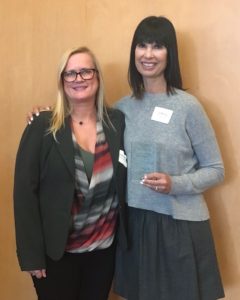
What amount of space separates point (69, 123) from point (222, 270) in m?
0.96

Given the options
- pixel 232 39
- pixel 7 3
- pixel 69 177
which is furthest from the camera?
pixel 7 3

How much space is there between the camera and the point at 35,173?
1.43 m

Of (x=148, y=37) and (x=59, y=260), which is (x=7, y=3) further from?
(x=59, y=260)

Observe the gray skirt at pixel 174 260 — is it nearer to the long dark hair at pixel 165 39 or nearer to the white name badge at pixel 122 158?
the white name badge at pixel 122 158

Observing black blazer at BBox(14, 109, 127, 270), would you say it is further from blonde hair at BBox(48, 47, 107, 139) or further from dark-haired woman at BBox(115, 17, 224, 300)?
dark-haired woman at BBox(115, 17, 224, 300)

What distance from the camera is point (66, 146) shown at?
4.68 feet

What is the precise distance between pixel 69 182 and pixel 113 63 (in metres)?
0.73

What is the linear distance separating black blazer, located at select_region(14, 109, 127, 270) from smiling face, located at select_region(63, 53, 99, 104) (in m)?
0.13

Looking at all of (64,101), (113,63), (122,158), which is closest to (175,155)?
(122,158)

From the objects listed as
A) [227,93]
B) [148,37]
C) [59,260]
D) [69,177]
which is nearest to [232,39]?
[227,93]

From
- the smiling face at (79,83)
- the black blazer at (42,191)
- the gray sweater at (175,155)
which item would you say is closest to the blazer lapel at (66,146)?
the black blazer at (42,191)

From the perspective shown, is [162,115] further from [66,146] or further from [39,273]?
[39,273]

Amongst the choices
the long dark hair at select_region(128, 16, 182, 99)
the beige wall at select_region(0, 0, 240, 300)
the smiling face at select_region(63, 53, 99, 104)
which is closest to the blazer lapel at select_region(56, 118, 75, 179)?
the smiling face at select_region(63, 53, 99, 104)

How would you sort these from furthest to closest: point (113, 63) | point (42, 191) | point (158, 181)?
1. point (113, 63)
2. point (42, 191)
3. point (158, 181)
